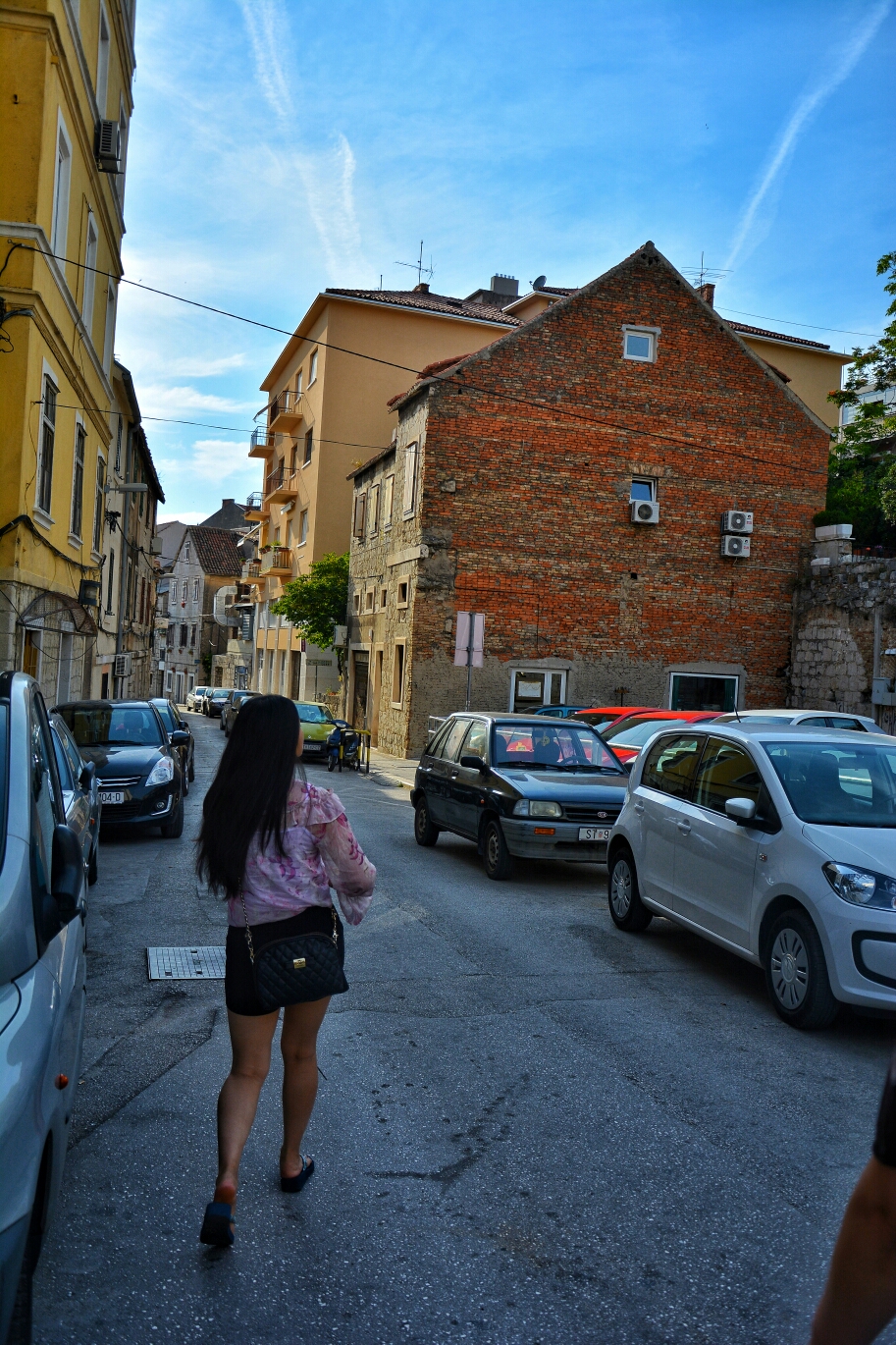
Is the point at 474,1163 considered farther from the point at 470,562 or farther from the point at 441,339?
the point at 441,339

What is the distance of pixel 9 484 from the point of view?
14.0m

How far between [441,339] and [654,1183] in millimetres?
36889

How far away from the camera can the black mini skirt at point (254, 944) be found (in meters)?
3.45

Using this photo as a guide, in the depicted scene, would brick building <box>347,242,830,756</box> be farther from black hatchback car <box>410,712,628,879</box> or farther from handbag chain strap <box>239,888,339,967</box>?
handbag chain strap <box>239,888,339,967</box>

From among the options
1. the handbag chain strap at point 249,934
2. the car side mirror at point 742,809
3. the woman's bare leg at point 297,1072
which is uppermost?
the car side mirror at point 742,809

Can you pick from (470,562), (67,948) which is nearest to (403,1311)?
(67,948)

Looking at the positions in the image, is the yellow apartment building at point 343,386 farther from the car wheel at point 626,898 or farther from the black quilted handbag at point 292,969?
the black quilted handbag at point 292,969

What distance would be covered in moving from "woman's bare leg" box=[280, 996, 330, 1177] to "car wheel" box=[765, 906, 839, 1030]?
3.07 metres

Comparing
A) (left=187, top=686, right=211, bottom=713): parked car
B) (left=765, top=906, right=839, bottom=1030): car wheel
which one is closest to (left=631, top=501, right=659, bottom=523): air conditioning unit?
(left=765, top=906, right=839, bottom=1030): car wheel

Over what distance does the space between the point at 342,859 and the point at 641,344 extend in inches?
988

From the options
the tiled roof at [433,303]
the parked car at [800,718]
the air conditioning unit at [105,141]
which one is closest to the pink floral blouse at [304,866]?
the parked car at [800,718]

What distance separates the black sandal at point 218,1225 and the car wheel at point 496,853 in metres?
7.16

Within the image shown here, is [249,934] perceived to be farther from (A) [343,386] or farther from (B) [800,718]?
(A) [343,386]

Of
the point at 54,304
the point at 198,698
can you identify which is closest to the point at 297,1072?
the point at 54,304
